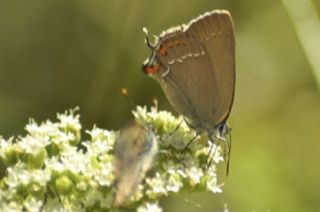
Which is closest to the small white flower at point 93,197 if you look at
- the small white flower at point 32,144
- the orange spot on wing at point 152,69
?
the small white flower at point 32,144

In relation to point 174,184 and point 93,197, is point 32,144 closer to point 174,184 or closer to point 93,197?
point 93,197

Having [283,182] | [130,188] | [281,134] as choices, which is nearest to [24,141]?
A: [130,188]

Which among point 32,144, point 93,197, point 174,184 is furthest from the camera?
point 32,144

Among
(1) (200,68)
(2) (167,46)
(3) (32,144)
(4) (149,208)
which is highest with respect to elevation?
(2) (167,46)

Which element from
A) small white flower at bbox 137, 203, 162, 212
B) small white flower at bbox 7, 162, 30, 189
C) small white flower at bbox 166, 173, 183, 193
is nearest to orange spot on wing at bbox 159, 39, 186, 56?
small white flower at bbox 166, 173, 183, 193

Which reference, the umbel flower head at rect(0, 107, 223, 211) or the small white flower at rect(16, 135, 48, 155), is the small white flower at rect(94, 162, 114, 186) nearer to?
the umbel flower head at rect(0, 107, 223, 211)

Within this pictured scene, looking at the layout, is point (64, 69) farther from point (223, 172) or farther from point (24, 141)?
point (24, 141)

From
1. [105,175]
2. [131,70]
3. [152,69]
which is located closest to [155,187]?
[105,175]
